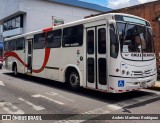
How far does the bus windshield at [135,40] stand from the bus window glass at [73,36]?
6.30 ft

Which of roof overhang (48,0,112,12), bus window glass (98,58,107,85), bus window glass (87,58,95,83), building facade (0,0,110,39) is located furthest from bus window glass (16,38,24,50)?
roof overhang (48,0,112,12)

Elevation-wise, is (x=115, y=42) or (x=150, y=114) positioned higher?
(x=115, y=42)

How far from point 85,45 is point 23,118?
3933 mm

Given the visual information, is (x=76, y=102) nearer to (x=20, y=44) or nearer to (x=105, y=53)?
(x=105, y=53)

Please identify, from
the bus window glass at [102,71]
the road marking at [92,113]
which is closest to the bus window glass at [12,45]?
the bus window glass at [102,71]

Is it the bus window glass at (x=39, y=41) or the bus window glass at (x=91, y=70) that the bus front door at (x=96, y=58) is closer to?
the bus window glass at (x=91, y=70)

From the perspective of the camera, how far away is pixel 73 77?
10.0m

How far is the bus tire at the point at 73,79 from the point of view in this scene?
9805 millimetres

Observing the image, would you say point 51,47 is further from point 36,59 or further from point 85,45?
point 85,45

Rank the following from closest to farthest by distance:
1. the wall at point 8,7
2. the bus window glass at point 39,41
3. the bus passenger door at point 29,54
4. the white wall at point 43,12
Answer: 1. the bus window glass at point 39,41
2. the bus passenger door at point 29,54
3. the white wall at point 43,12
4. the wall at point 8,7

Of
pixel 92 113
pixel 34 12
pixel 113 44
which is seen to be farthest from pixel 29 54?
pixel 34 12

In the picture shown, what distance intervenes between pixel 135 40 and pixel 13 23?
31.5 meters

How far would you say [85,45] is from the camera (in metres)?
9.21

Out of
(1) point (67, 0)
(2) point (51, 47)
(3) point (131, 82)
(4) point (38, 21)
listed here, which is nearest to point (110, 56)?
(3) point (131, 82)
